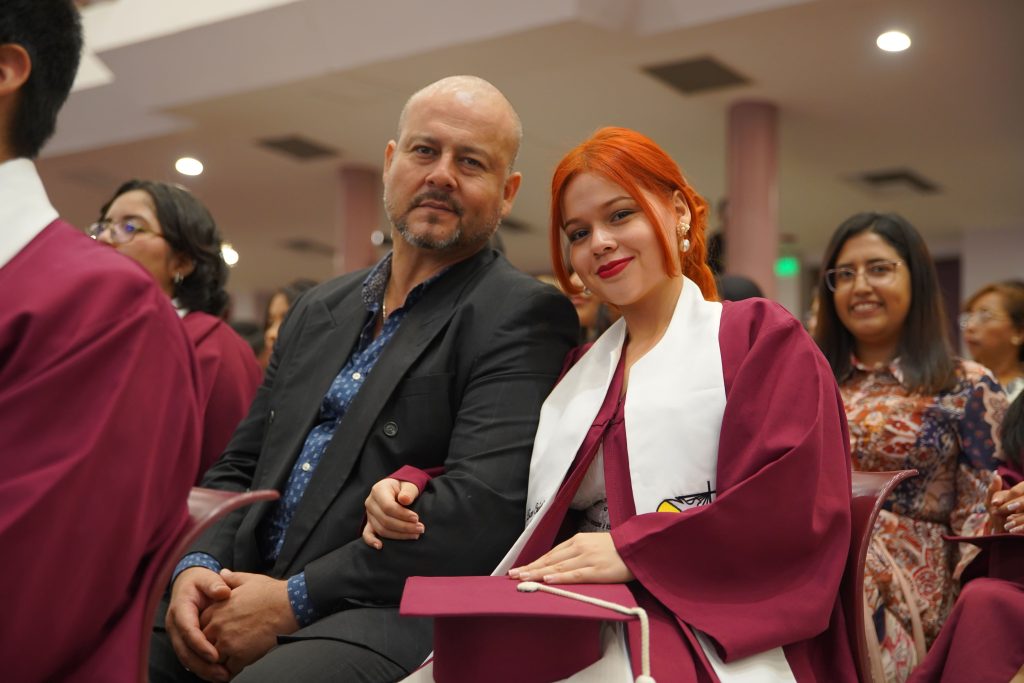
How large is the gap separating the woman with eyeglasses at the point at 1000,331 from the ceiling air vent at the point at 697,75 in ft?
9.79

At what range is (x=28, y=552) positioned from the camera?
4.33 ft

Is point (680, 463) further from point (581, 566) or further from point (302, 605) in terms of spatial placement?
point (302, 605)

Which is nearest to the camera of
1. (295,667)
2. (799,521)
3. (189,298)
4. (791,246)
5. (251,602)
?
(799,521)

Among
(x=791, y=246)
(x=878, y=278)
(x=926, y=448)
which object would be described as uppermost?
(x=791, y=246)

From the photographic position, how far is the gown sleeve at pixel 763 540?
5.94 ft

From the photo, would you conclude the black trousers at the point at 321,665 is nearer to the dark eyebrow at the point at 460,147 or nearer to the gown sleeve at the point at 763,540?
the gown sleeve at the point at 763,540

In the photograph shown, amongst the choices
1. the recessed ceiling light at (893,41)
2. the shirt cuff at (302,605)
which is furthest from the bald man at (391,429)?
the recessed ceiling light at (893,41)

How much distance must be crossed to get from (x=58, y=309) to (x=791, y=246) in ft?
41.0

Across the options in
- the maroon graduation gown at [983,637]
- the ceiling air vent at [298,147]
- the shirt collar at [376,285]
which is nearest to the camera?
the maroon graduation gown at [983,637]

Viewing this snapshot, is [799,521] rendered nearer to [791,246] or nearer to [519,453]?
[519,453]

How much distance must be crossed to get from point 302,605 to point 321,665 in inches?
8.1

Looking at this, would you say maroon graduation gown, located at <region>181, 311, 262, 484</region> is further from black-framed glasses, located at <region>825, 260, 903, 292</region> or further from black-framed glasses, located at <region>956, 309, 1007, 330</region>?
black-framed glasses, located at <region>956, 309, 1007, 330</region>

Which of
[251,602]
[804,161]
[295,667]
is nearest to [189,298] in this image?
[251,602]

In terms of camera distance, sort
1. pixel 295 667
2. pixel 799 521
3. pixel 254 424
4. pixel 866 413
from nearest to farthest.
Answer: pixel 799 521 < pixel 295 667 < pixel 254 424 < pixel 866 413
